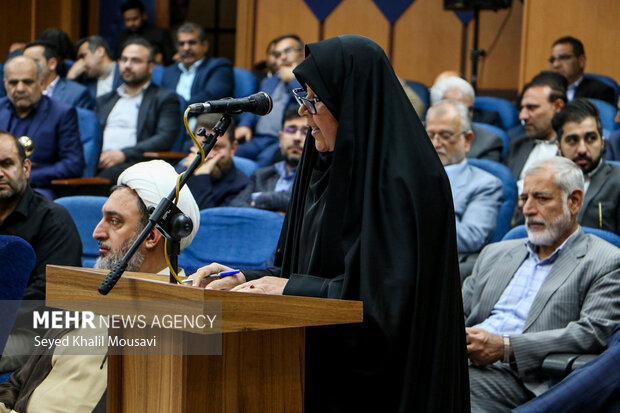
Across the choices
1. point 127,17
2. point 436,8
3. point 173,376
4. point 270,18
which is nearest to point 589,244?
point 173,376

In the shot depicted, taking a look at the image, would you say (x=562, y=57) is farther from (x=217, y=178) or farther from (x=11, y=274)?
(x=11, y=274)

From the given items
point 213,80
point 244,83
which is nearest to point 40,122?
point 213,80

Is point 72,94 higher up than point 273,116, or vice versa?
point 72,94

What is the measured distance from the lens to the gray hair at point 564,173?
3.43 metres

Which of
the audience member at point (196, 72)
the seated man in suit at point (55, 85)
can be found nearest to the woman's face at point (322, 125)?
the audience member at point (196, 72)

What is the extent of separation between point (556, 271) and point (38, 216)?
2.18 metres

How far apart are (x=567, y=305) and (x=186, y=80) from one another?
5292mm

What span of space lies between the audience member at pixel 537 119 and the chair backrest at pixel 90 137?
2840 mm

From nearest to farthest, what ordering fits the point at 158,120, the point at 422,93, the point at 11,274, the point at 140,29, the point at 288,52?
the point at 11,274
the point at 158,120
the point at 288,52
the point at 422,93
the point at 140,29

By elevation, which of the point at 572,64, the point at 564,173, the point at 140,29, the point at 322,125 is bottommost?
the point at 564,173

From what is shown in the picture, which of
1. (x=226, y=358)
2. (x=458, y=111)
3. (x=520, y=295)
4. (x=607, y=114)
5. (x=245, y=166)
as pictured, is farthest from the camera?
(x=607, y=114)

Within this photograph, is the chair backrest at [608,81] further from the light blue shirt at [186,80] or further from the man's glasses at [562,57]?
the light blue shirt at [186,80]

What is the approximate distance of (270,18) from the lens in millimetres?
9266

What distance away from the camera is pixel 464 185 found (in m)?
4.44
